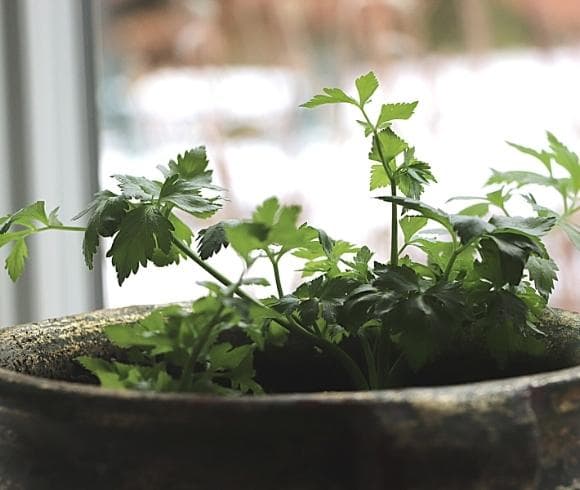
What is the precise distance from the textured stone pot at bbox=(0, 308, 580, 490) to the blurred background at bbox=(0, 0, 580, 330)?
2.86 feet

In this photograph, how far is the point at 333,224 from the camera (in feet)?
4.61

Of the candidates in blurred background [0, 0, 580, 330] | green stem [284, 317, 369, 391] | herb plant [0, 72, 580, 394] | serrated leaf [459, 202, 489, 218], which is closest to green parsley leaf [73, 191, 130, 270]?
herb plant [0, 72, 580, 394]

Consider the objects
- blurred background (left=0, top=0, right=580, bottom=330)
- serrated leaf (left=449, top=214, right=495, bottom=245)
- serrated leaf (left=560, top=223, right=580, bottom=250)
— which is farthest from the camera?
blurred background (left=0, top=0, right=580, bottom=330)

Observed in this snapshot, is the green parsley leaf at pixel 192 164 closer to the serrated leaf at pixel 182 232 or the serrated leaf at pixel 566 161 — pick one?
the serrated leaf at pixel 182 232

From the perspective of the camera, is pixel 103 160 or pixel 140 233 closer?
pixel 140 233

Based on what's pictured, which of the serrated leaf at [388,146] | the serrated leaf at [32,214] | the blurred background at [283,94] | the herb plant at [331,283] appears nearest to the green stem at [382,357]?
the herb plant at [331,283]

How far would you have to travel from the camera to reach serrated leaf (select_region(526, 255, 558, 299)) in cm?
58

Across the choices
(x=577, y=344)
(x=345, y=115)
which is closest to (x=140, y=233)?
(x=577, y=344)

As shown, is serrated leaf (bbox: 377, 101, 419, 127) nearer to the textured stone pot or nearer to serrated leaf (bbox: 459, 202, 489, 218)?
serrated leaf (bbox: 459, 202, 489, 218)

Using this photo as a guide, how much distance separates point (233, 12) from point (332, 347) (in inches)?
34.5

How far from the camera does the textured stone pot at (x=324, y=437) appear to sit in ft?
1.36

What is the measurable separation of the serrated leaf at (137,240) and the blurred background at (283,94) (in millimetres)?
763

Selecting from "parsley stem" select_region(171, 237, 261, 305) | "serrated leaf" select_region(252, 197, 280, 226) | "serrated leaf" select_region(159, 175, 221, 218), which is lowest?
"parsley stem" select_region(171, 237, 261, 305)

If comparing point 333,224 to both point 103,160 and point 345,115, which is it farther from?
point 103,160
